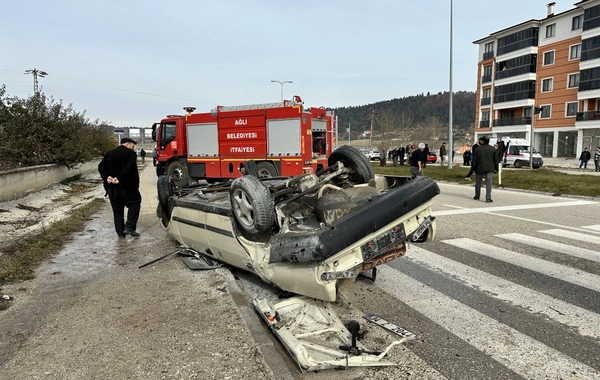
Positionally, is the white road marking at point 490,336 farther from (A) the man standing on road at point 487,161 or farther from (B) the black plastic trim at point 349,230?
(A) the man standing on road at point 487,161

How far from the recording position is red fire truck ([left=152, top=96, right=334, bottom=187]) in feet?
49.7

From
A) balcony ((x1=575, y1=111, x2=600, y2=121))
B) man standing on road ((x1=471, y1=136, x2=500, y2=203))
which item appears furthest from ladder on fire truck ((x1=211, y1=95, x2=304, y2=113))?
balcony ((x1=575, y1=111, x2=600, y2=121))

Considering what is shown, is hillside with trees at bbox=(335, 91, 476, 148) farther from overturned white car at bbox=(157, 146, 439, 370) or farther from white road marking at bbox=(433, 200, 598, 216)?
overturned white car at bbox=(157, 146, 439, 370)

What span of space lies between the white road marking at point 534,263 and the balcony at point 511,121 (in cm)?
4765

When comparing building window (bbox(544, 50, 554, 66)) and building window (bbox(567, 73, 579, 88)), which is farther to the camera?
building window (bbox(544, 50, 554, 66))

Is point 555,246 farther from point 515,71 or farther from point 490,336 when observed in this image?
point 515,71

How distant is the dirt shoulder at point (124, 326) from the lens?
9.71 ft

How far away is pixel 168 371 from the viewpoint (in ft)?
9.53

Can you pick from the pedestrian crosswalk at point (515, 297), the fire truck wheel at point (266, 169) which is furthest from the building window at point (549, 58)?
the pedestrian crosswalk at point (515, 297)

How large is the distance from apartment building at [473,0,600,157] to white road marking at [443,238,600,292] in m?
37.2

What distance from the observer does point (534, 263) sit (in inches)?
218

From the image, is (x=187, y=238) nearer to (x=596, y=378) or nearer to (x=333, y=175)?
(x=333, y=175)

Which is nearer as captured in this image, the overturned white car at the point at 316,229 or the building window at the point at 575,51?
the overturned white car at the point at 316,229

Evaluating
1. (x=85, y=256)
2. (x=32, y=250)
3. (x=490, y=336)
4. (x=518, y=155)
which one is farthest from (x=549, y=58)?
(x=32, y=250)
